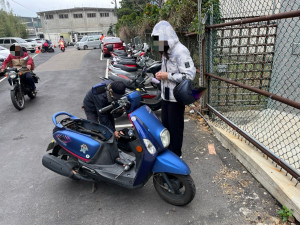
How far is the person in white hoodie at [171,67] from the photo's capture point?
8.95 ft

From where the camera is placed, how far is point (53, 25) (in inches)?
2152

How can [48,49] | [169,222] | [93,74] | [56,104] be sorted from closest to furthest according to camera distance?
1. [169,222]
2. [56,104]
3. [93,74]
4. [48,49]

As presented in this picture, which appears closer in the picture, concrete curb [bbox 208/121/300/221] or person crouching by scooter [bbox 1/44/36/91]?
concrete curb [bbox 208/121/300/221]

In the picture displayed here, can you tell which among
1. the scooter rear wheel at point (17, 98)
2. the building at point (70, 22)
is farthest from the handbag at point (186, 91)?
the building at point (70, 22)

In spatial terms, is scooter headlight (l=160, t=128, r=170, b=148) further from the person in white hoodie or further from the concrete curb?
the concrete curb

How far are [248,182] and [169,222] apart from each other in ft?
3.89

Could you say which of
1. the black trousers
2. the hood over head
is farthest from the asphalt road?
the hood over head

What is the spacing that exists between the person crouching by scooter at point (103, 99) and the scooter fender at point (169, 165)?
0.67 metres

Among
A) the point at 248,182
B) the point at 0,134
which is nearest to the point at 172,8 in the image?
the point at 248,182

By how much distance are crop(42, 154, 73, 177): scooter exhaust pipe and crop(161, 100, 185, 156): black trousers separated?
138cm

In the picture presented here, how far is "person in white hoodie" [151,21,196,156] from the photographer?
2.73 m

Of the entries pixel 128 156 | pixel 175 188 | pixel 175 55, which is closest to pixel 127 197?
pixel 128 156

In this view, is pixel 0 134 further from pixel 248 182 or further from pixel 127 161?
pixel 248 182

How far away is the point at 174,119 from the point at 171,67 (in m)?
0.68
